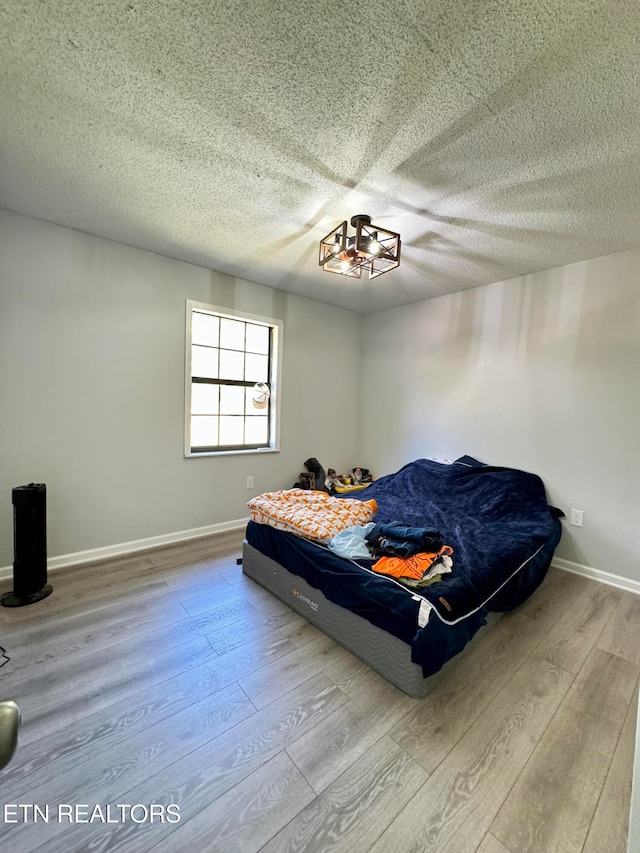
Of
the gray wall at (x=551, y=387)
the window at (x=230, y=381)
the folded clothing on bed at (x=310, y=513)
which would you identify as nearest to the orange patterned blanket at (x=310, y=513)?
the folded clothing on bed at (x=310, y=513)

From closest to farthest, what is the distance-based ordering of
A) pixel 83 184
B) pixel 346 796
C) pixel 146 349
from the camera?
pixel 346 796, pixel 83 184, pixel 146 349

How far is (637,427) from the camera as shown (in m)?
2.57

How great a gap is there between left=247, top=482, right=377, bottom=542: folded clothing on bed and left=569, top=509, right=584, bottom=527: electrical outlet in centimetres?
174

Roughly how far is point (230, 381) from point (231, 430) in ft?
1.72

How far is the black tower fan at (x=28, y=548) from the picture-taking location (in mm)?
2154

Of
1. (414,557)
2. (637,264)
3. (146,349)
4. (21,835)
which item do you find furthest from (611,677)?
(146,349)

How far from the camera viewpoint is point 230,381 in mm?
3574

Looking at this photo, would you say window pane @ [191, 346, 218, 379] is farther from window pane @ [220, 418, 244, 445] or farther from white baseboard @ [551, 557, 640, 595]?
white baseboard @ [551, 557, 640, 595]

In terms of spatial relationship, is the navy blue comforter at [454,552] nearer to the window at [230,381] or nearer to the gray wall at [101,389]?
the gray wall at [101,389]

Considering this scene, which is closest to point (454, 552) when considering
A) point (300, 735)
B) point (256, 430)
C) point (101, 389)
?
point (300, 735)

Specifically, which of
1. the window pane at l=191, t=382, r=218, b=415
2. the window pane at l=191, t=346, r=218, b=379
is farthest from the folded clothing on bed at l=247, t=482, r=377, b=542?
the window pane at l=191, t=346, r=218, b=379

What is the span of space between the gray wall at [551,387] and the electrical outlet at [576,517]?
3 centimetres

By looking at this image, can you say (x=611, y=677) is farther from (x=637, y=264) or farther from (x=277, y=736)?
(x=637, y=264)

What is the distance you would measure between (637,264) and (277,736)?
3.78 m
